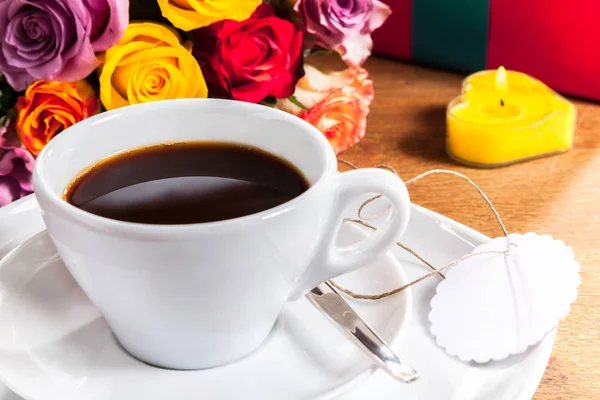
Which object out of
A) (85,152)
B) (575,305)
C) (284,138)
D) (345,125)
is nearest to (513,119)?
(345,125)

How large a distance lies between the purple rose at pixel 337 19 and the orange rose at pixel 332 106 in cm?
4

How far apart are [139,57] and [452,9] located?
51 cm

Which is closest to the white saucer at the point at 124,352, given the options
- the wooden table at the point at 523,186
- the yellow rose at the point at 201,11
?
the wooden table at the point at 523,186

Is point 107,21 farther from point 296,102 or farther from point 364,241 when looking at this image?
point 364,241

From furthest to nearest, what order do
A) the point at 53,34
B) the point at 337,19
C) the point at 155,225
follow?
the point at 337,19 → the point at 53,34 → the point at 155,225

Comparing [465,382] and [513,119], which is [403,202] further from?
[513,119]

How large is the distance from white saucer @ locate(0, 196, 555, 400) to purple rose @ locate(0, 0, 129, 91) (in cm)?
23

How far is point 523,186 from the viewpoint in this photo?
2.88 ft

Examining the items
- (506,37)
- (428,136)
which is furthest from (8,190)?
(506,37)

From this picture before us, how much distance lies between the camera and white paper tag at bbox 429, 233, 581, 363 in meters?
0.55

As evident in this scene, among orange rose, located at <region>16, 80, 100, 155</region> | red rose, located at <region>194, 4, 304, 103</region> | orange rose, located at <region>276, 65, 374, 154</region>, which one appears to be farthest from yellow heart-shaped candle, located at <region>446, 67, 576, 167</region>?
orange rose, located at <region>16, 80, 100, 155</region>

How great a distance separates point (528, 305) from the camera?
0.57 metres

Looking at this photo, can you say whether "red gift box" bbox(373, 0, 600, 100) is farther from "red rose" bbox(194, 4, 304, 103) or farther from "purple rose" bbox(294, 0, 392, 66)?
"red rose" bbox(194, 4, 304, 103)

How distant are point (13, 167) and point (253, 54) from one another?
0.95 feet
